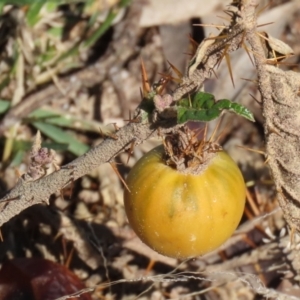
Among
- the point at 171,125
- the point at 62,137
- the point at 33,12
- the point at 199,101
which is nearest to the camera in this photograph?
the point at 199,101

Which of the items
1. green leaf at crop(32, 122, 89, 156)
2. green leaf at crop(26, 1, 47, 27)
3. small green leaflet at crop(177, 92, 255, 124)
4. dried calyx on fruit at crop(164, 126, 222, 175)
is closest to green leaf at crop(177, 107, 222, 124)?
small green leaflet at crop(177, 92, 255, 124)

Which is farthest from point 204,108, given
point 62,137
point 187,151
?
point 62,137

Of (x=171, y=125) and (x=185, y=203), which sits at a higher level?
(x=171, y=125)

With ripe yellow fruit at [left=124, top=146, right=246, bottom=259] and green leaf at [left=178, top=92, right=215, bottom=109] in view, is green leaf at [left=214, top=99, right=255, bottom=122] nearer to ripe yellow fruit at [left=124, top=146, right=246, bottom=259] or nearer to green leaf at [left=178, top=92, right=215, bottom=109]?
green leaf at [left=178, top=92, right=215, bottom=109]

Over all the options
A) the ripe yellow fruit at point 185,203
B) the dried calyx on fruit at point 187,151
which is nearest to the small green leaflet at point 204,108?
the dried calyx on fruit at point 187,151

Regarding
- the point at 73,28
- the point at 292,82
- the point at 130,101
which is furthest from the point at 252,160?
the point at 292,82

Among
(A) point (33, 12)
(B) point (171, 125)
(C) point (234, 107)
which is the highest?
(C) point (234, 107)

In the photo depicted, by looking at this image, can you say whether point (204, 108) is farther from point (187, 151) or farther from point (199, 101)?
point (187, 151)

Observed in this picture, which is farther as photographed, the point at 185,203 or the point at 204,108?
the point at 185,203
